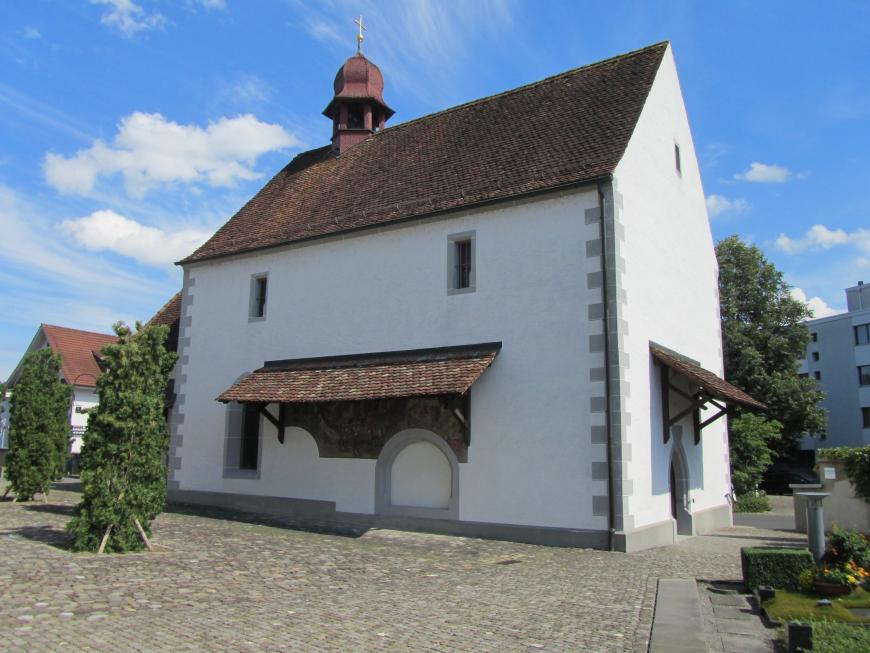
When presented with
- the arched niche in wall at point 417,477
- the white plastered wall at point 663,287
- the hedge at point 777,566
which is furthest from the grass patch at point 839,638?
the arched niche in wall at point 417,477

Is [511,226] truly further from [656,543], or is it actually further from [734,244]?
[734,244]

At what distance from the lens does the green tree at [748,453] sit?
928 inches

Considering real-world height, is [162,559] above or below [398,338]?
below

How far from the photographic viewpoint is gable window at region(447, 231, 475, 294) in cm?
1377

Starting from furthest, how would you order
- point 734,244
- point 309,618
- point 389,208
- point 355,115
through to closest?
point 734,244
point 355,115
point 389,208
point 309,618

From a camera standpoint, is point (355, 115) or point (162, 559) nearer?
point (162, 559)

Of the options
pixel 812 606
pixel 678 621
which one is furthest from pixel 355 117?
pixel 812 606

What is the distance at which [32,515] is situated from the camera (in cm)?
1346

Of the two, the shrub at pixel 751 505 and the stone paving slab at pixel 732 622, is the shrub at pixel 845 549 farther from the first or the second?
the shrub at pixel 751 505

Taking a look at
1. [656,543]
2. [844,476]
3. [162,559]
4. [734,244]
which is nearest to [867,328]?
[734,244]

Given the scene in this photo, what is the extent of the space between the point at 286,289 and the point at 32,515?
6996 millimetres

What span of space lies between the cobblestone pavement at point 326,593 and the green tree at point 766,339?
66.8 ft

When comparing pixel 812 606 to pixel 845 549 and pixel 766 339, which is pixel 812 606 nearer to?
pixel 845 549

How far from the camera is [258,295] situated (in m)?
17.3
